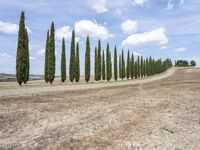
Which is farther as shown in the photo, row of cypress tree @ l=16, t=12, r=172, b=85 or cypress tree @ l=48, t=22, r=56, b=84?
cypress tree @ l=48, t=22, r=56, b=84

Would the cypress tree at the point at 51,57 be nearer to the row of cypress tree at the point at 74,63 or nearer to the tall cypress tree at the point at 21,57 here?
the row of cypress tree at the point at 74,63

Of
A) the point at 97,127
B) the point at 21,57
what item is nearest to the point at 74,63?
the point at 21,57

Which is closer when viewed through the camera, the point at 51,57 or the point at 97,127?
the point at 97,127

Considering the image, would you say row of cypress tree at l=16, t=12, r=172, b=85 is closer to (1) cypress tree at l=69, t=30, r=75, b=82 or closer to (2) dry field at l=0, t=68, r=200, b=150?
(1) cypress tree at l=69, t=30, r=75, b=82

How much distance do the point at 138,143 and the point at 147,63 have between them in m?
106

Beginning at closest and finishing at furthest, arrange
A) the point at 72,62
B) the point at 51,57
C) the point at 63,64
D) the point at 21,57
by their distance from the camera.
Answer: the point at 21,57
the point at 51,57
the point at 63,64
the point at 72,62

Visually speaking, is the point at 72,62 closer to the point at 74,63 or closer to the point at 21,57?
the point at 74,63

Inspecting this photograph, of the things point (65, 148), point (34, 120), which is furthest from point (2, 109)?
point (65, 148)

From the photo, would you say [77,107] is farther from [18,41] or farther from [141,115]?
[18,41]

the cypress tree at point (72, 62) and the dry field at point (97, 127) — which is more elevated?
the cypress tree at point (72, 62)

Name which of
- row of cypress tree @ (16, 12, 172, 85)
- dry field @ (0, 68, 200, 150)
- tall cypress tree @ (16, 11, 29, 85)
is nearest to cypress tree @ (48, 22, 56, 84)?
row of cypress tree @ (16, 12, 172, 85)

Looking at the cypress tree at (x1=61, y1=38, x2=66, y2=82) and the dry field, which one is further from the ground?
the cypress tree at (x1=61, y1=38, x2=66, y2=82)

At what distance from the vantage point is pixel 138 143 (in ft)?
31.7

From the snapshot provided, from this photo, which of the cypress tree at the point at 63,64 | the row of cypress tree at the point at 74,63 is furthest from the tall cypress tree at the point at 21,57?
the cypress tree at the point at 63,64
